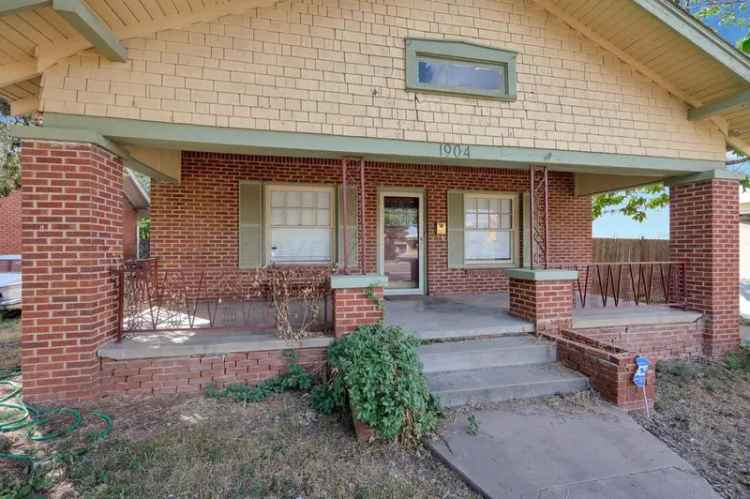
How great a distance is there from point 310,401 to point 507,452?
6.25ft

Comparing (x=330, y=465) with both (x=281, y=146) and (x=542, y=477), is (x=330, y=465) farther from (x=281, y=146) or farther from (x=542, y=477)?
(x=281, y=146)

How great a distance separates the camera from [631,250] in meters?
11.2

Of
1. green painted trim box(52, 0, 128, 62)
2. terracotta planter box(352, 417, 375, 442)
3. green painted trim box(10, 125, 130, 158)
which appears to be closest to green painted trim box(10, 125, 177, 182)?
green painted trim box(10, 125, 130, 158)

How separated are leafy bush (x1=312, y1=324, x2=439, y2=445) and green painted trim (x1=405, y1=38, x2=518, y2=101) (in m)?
3.00

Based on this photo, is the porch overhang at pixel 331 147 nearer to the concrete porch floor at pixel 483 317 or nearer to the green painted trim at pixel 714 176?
the green painted trim at pixel 714 176

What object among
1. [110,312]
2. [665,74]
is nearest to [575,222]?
[665,74]

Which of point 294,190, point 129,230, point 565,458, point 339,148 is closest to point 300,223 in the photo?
point 294,190

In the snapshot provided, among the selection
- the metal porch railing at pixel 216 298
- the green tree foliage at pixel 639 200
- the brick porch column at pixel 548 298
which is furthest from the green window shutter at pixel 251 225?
the green tree foliage at pixel 639 200

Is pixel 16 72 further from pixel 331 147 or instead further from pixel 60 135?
pixel 331 147

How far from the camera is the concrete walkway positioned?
2.70 m

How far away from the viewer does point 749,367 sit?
5.39 metres

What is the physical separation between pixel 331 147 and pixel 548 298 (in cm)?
337

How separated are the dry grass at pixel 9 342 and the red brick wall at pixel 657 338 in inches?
299

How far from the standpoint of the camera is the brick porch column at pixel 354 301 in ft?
14.4
